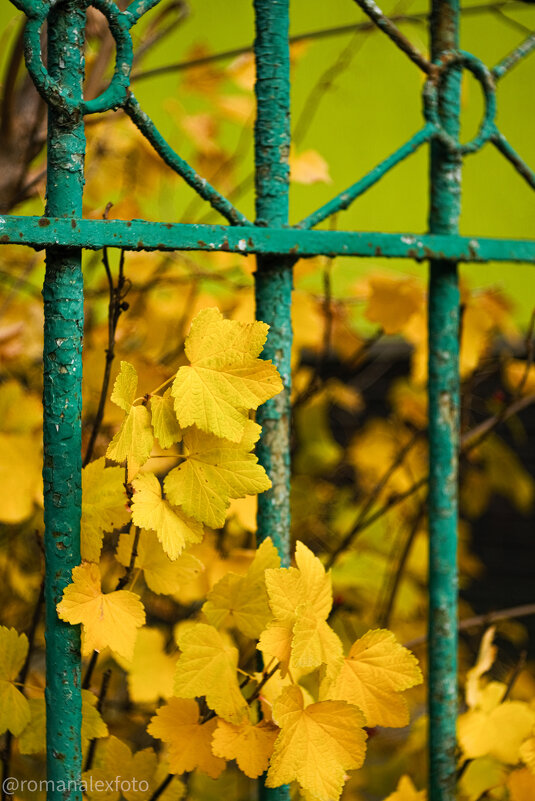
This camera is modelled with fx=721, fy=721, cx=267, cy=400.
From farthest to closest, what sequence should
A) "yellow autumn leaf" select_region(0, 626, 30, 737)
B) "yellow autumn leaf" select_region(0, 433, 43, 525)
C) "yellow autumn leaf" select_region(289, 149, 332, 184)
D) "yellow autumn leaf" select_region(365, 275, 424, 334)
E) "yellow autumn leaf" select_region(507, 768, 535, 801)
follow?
"yellow autumn leaf" select_region(289, 149, 332, 184)
"yellow autumn leaf" select_region(365, 275, 424, 334)
"yellow autumn leaf" select_region(0, 433, 43, 525)
"yellow autumn leaf" select_region(507, 768, 535, 801)
"yellow autumn leaf" select_region(0, 626, 30, 737)

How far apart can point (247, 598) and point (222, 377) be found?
240mm

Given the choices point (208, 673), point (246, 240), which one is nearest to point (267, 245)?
point (246, 240)

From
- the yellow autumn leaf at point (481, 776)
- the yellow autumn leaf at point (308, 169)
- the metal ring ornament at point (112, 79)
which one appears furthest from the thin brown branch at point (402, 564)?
the metal ring ornament at point (112, 79)

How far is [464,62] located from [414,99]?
2050 millimetres

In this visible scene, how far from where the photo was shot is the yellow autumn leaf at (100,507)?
665 mm

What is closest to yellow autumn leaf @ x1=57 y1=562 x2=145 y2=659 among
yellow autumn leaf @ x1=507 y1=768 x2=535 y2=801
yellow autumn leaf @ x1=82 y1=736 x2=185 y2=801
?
yellow autumn leaf @ x1=82 y1=736 x2=185 y2=801

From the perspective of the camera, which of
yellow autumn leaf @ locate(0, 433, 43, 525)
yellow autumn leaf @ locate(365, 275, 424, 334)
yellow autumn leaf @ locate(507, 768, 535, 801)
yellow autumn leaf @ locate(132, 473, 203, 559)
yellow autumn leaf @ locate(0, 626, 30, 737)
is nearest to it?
yellow autumn leaf @ locate(132, 473, 203, 559)

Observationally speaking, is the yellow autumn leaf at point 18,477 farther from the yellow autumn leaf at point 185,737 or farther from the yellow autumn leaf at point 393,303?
the yellow autumn leaf at point 393,303

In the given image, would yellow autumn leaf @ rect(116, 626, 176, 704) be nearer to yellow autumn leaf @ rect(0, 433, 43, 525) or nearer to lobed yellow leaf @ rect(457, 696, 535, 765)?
yellow autumn leaf @ rect(0, 433, 43, 525)

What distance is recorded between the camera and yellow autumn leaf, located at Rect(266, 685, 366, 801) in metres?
0.62

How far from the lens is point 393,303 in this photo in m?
1.08

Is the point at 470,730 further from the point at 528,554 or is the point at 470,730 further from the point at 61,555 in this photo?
the point at 528,554

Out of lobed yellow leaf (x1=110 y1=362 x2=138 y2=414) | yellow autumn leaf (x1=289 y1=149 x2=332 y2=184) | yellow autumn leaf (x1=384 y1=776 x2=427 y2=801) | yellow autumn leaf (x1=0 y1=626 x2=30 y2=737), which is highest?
yellow autumn leaf (x1=289 y1=149 x2=332 y2=184)

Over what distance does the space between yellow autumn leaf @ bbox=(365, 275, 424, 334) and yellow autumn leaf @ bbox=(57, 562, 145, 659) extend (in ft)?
1.97
